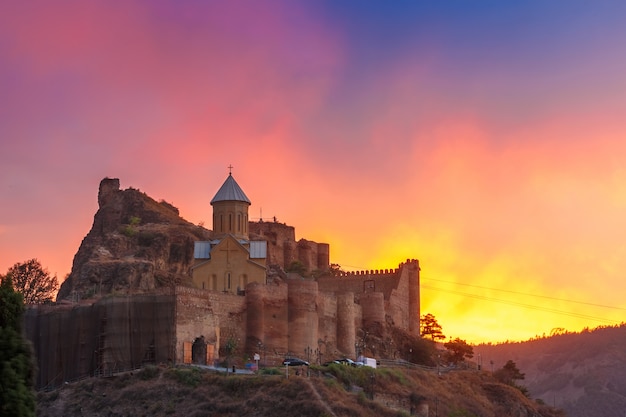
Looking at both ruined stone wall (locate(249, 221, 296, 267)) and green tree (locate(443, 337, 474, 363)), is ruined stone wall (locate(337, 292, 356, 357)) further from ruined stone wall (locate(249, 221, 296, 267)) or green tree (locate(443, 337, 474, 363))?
ruined stone wall (locate(249, 221, 296, 267))

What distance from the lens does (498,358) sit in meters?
151

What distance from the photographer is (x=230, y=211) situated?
70.6 metres

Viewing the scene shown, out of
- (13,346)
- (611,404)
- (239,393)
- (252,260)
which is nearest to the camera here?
(13,346)

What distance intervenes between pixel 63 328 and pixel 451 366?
27478mm

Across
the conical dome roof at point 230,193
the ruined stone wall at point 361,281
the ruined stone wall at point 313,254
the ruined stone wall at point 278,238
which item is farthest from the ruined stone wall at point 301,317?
the ruined stone wall at point 313,254

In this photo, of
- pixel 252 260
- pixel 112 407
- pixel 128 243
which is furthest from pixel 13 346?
pixel 128 243

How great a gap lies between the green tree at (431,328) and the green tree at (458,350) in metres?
3.74

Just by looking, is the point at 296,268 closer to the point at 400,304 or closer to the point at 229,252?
the point at 400,304

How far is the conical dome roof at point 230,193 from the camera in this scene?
232 ft

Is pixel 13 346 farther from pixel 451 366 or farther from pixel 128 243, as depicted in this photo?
pixel 451 366

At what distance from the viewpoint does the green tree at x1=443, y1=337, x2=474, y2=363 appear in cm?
7906

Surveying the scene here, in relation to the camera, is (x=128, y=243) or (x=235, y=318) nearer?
(x=235, y=318)

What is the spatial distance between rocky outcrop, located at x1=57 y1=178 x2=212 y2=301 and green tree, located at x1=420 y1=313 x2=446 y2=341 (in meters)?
17.1

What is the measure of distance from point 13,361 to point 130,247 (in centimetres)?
4188
